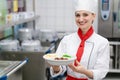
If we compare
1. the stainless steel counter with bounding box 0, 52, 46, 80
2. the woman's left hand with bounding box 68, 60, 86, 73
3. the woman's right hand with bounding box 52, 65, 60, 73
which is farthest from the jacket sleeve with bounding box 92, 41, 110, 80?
the stainless steel counter with bounding box 0, 52, 46, 80

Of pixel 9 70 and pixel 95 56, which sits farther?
pixel 9 70

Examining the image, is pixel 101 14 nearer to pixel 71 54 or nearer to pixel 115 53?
pixel 115 53

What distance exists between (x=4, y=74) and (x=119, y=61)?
2.90 m

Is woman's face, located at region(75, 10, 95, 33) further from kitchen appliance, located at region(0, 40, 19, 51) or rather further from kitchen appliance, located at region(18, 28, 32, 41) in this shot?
kitchen appliance, located at region(18, 28, 32, 41)

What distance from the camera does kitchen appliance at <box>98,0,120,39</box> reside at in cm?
459

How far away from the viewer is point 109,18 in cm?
466

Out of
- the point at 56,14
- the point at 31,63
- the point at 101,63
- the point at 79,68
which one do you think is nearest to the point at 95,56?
the point at 101,63

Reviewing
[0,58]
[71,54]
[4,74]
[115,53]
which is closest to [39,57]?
[0,58]

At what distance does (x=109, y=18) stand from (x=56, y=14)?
933 mm

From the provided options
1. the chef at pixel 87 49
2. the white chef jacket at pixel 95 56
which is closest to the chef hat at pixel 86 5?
the chef at pixel 87 49

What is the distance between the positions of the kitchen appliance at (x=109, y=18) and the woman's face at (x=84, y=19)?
266cm

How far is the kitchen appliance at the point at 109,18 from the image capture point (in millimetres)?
4590

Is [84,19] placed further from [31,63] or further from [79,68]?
[31,63]

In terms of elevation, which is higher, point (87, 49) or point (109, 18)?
point (109, 18)
